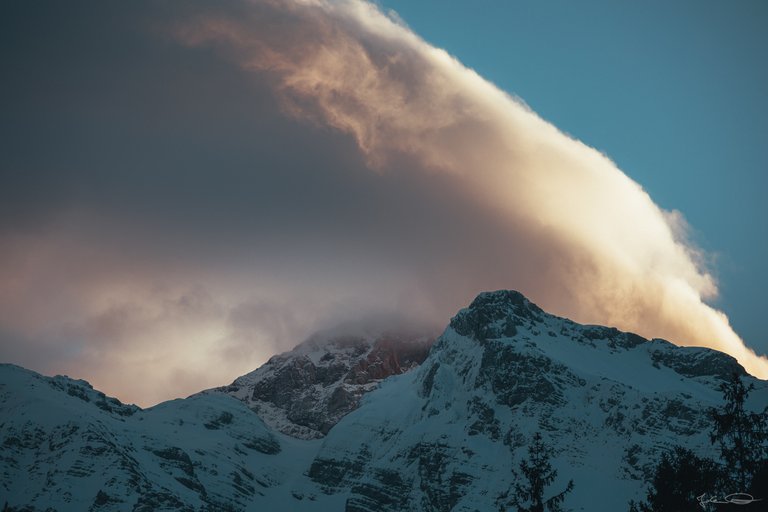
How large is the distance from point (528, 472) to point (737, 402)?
1475 centimetres

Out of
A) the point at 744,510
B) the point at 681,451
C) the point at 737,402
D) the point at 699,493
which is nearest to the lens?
the point at 744,510

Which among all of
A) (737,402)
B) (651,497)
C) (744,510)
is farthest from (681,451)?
(744,510)

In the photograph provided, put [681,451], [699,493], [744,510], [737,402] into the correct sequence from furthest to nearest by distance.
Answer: [681,451] < [699,493] < [737,402] < [744,510]

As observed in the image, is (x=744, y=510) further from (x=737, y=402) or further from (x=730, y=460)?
(x=737, y=402)

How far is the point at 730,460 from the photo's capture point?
6600 cm

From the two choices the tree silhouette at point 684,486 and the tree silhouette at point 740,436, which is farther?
the tree silhouette at point 684,486
